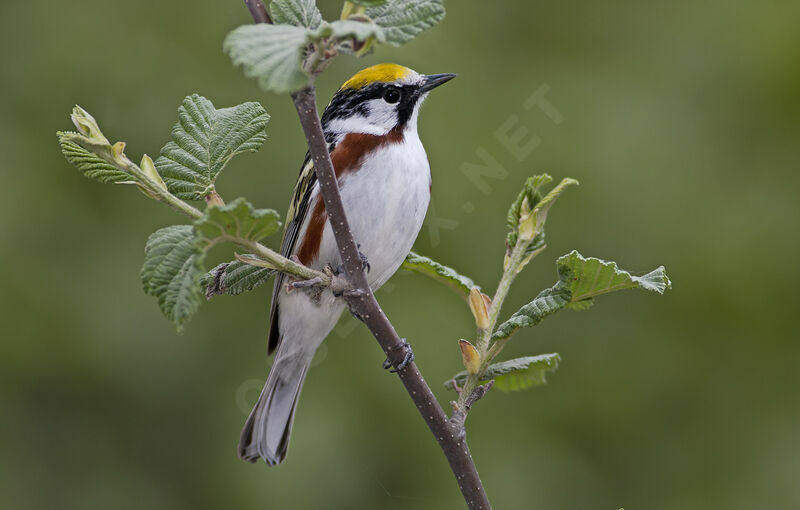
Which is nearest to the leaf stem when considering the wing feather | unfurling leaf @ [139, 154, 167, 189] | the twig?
the twig

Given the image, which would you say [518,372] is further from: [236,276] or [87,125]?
[87,125]

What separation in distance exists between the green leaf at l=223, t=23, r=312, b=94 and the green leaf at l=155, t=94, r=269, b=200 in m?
0.49

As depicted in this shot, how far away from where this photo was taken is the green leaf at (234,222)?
1.17 metres

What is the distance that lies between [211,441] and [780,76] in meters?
3.23

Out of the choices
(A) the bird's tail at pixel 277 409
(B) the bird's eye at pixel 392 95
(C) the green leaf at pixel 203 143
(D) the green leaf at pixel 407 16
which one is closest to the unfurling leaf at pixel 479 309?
(C) the green leaf at pixel 203 143

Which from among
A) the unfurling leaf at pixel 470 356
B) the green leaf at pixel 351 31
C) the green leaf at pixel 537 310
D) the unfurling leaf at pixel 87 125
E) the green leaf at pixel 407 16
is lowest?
the unfurling leaf at pixel 470 356

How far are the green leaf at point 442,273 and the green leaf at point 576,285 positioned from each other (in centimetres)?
17

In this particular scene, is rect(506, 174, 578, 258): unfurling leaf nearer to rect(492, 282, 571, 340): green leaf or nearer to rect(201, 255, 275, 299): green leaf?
rect(492, 282, 571, 340): green leaf

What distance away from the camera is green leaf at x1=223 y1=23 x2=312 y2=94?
101 centimetres

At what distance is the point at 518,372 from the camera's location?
1.76m

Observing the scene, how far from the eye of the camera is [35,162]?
12.8ft

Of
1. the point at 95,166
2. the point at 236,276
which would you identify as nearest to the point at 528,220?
the point at 236,276

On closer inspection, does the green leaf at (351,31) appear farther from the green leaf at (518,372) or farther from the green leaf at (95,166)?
the green leaf at (518,372)

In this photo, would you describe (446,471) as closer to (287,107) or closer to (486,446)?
(486,446)
